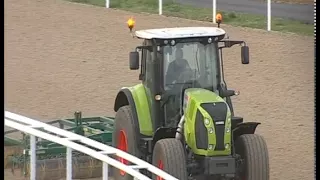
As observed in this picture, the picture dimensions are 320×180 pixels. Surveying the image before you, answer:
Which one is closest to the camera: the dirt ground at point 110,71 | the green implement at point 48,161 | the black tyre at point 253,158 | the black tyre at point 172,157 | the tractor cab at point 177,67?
the black tyre at point 172,157

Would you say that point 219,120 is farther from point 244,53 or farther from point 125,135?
point 125,135

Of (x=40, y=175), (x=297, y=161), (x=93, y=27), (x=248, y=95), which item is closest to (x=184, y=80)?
(x=40, y=175)

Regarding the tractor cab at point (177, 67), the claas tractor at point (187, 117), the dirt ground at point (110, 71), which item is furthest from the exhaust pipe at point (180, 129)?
the dirt ground at point (110, 71)

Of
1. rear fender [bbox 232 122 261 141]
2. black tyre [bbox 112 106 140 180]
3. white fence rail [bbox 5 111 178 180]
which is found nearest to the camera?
white fence rail [bbox 5 111 178 180]

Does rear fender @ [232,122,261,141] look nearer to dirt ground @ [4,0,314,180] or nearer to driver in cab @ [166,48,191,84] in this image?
driver in cab @ [166,48,191,84]

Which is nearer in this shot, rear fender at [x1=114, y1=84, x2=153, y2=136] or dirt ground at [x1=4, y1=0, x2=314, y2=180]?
rear fender at [x1=114, y1=84, x2=153, y2=136]

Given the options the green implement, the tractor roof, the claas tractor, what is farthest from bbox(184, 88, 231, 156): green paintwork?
the green implement

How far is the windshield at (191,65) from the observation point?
684 cm

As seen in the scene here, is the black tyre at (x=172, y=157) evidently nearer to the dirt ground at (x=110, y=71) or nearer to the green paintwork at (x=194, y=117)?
the green paintwork at (x=194, y=117)

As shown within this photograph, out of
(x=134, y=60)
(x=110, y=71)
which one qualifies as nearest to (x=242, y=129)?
(x=134, y=60)

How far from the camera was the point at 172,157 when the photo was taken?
6.23 metres

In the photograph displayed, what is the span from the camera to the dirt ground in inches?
379

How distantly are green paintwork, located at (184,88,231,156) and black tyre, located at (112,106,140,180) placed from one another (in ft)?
2.18

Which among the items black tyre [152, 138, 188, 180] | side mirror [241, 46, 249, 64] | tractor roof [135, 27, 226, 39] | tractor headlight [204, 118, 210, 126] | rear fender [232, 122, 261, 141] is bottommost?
black tyre [152, 138, 188, 180]
